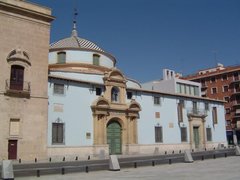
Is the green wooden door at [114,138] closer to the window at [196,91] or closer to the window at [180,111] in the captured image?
the window at [180,111]

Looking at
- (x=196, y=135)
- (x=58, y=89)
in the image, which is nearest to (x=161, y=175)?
(x=58, y=89)

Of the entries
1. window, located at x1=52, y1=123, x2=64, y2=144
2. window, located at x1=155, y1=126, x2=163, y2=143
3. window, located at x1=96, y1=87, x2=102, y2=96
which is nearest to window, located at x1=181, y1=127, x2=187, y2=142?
window, located at x1=155, y1=126, x2=163, y2=143

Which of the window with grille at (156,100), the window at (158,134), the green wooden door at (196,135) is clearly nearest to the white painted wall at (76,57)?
the window with grille at (156,100)

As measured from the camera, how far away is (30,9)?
28.8 meters

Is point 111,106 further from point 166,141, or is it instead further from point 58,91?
point 166,141

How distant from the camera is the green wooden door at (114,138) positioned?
3503cm

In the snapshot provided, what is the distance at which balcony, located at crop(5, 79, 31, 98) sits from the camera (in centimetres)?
2653

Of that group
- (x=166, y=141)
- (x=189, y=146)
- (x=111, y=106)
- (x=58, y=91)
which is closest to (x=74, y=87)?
(x=58, y=91)

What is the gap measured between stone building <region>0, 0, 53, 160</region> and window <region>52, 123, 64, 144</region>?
199cm

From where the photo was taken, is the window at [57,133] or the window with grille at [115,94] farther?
the window with grille at [115,94]

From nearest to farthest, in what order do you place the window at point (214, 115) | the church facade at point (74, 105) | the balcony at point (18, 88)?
the balcony at point (18, 88) < the church facade at point (74, 105) < the window at point (214, 115)

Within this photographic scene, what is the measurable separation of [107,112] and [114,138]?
3316 millimetres

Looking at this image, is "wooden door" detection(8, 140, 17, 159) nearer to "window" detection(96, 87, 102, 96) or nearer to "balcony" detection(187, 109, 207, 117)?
"window" detection(96, 87, 102, 96)

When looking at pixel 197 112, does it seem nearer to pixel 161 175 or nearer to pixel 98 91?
pixel 98 91
